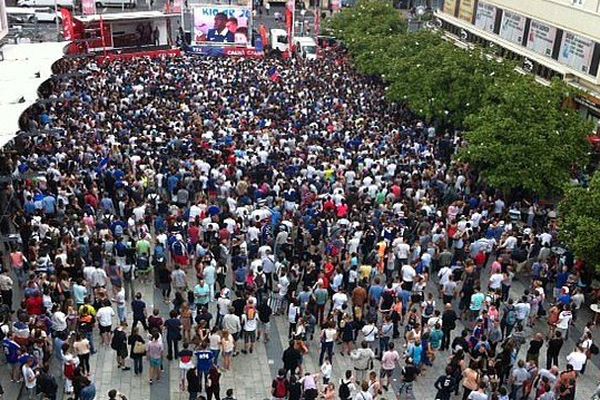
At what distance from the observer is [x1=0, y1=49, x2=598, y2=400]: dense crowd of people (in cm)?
1317

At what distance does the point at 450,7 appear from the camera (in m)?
48.1

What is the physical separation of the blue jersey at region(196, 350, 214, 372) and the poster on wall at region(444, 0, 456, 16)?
3989 cm

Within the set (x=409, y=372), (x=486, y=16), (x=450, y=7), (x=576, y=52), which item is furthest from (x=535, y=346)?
(x=450, y=7)

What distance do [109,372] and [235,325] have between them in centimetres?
274

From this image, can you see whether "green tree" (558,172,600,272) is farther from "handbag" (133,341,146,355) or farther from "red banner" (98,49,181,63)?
"red banner" (98,49,181,63)

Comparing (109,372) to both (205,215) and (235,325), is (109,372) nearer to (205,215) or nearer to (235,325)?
(235,325)

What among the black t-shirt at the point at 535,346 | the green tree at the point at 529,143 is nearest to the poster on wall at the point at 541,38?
the green tree at the point at 529,143

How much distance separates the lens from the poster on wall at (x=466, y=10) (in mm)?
43906

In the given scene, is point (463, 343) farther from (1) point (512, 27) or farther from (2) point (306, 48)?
(2) point (306, 48)

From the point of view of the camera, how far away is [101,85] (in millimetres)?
33594

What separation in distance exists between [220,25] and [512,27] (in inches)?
752

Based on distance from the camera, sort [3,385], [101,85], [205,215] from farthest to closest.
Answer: [101,85], [205,215], [3,385]

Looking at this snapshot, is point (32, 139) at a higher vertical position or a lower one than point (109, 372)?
higher

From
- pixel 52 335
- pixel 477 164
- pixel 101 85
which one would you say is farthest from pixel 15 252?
pixel 101 85
